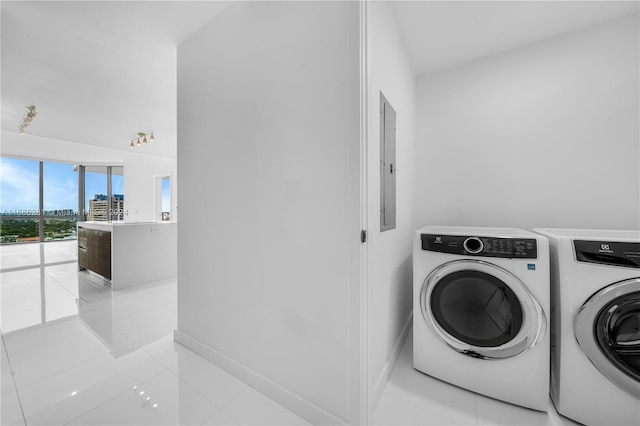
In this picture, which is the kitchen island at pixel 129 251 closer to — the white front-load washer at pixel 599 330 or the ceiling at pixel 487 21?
the ceiling at pixel 487 21

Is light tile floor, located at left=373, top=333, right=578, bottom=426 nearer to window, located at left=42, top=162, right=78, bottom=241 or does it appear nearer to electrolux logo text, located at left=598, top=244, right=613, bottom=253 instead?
electrolux logo text, located at left=598, top=244, right=613, bottom=253

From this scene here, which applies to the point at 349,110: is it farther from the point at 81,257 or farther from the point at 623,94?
the point at 81,257

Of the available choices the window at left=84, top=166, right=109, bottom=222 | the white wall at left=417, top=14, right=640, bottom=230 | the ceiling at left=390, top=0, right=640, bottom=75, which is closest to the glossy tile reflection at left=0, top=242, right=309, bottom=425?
the white wall at left=417, top=14, right=640, bottom=230

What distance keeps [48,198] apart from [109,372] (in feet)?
25.1

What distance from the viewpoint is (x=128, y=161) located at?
19.5 ft

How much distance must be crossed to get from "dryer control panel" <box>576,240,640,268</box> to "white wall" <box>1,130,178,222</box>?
21.4 ft

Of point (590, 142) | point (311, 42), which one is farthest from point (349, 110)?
point (590, 142)

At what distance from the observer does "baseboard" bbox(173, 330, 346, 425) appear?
48.0 inches

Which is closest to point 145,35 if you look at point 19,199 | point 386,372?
point 386,372

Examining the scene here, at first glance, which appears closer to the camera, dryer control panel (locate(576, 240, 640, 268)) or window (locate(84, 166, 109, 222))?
dryer control panel (locate(576, 240, 640, 268))

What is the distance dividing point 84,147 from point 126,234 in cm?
341

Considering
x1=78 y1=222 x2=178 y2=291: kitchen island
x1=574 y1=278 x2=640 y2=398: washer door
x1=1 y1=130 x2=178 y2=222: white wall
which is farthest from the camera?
x1=1 y1=130 x2=178 y2=222: white wall

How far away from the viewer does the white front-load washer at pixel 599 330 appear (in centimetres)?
112

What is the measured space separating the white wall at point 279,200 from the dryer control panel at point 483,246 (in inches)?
28.0
